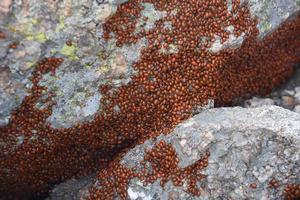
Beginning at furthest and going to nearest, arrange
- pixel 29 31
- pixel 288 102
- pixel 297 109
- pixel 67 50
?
pixel 288 102 → pixel 297 109 → pixel 67 50 → pixel 29 31

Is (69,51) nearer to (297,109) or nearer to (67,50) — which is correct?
(67,50)

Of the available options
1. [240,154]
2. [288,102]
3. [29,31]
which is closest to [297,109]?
[288,102]

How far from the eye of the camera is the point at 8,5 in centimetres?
615

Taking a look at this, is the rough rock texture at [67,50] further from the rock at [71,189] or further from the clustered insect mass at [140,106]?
the rock at [71,189]

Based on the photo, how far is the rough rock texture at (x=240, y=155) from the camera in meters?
6.68

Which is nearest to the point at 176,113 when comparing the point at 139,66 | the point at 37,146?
the point at 139,66

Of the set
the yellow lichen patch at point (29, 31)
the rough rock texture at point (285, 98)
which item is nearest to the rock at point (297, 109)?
the rough rock texture at point (285, 98)

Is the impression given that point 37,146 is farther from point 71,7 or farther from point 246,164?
point 246,164

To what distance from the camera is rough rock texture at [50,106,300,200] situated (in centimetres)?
668

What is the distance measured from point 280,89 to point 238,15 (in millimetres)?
2212

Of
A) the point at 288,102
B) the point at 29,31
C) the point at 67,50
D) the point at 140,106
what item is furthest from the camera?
the point at 288,102

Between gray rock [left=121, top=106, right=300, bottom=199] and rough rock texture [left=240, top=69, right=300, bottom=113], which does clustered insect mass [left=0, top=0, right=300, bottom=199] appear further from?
rough rock texture [left=240, top=69, right=300, bottom=113]

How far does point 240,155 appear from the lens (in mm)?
6766

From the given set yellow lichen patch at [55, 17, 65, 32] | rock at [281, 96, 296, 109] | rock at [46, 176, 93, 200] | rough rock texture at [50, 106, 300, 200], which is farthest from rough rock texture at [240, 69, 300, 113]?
yellow lichen patch at [55, 17, 65, 32]
